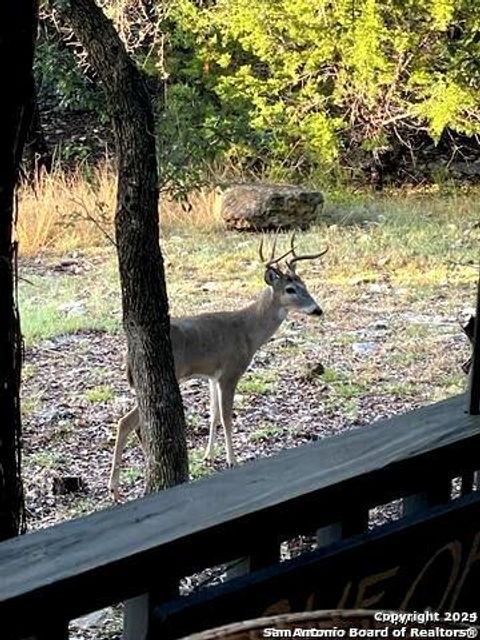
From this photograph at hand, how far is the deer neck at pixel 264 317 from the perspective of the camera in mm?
5039

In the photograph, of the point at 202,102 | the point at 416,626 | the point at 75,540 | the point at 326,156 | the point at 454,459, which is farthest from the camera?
the point at 326,156

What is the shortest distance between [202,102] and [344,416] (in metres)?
4.36

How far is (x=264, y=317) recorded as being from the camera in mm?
5133

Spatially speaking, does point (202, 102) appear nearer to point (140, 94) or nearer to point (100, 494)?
point (100, 494)

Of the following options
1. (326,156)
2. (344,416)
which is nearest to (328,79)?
(326,156)

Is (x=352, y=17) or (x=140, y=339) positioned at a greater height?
(x=352, y=17)

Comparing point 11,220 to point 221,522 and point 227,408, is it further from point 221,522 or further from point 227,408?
point 227,408

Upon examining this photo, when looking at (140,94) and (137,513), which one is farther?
(140,94)

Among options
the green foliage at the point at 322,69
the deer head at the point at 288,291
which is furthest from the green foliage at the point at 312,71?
the deer head at the point at 288,291

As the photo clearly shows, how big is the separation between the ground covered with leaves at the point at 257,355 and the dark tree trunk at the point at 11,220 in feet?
4.30

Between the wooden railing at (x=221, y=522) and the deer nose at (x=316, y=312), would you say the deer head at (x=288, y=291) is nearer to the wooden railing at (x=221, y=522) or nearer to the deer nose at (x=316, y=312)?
the deer nose at (x=316, y=312)

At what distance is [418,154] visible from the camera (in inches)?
416

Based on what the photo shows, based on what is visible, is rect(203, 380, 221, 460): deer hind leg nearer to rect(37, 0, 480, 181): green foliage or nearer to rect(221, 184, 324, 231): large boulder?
rect(221, 184, 324, 231): large boulder

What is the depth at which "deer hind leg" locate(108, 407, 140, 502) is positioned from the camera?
4.06 m
